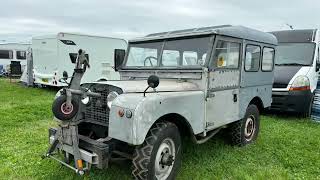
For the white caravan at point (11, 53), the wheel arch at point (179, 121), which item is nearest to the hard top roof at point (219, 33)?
the wheel arch at point (179, 121)

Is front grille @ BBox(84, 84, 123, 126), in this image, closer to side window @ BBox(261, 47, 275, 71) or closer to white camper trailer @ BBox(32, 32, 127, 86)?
side window @ BBox(261, 47, 275, 71)

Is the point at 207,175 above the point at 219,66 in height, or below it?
below

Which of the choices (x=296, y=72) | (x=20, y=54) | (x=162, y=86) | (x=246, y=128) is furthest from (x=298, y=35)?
(x=20, y=54)

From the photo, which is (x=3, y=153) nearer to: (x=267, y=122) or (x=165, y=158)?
(x=165, y=158)

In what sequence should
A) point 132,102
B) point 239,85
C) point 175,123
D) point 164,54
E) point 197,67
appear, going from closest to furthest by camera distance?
point 132,102
point 175,123
point 197,67
point 164,54
point 239,85

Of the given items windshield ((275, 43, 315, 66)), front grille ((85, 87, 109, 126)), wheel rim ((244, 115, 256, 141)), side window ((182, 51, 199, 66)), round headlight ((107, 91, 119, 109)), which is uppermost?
windshield ((275, 43, 315, 66))

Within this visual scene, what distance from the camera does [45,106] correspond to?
10.2 metres

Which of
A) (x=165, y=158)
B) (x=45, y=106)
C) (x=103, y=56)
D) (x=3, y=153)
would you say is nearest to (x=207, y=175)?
(x=165, y=158)

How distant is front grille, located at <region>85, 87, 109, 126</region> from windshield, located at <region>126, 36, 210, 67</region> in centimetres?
139

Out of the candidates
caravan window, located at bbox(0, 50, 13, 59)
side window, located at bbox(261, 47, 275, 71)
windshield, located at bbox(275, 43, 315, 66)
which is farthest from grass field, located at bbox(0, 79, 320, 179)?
caravan window, located at bbox(0, 50, 13, 59)

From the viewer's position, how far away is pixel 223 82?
5.15m

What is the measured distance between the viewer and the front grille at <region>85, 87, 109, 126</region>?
418 centimetres

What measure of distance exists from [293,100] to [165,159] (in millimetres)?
6047

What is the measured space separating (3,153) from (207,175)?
3457 millimetres
